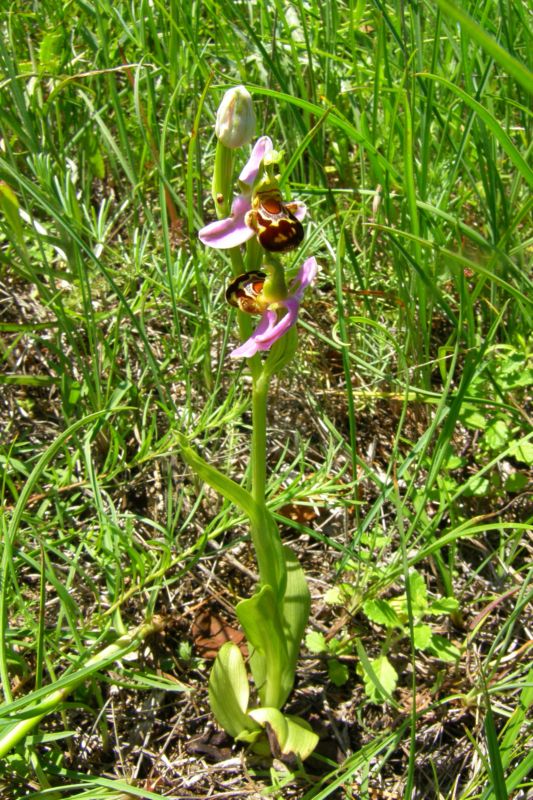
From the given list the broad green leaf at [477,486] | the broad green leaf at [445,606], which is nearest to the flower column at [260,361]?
the broad green leaf at [445,606]

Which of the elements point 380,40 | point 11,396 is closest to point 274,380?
point 11,396

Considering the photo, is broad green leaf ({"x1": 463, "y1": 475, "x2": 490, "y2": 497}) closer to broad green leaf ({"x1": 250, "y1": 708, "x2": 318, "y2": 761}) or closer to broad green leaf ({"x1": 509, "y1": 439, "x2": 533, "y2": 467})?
broad green leaf ({"x1": 509, "y1": 439, "x2": 533, "y2": 467})

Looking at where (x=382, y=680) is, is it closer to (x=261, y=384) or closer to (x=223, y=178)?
(x=261, y=384)

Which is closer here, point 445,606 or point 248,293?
point 248,293

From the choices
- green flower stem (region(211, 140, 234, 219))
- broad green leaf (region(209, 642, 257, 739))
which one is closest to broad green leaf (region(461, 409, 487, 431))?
broad green leaf (region(209, 642, 257, 739))

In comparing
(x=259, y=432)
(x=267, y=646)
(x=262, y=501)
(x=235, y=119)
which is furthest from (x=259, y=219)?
(x=267, y=646)

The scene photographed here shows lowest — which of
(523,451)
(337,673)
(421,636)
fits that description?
(337,673)
